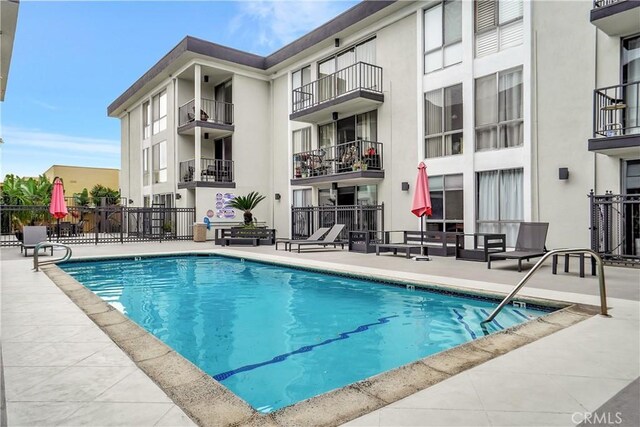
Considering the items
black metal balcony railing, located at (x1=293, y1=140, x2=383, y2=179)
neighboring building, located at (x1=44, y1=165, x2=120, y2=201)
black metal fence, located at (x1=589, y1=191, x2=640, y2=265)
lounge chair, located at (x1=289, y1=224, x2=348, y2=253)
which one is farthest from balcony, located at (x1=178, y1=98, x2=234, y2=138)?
neighboring building, located at (x1=44, y1=165, x2=120, y2=201)

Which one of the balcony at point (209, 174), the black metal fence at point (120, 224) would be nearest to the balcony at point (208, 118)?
the balcony at point (209, 174)

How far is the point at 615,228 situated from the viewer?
9508 mm

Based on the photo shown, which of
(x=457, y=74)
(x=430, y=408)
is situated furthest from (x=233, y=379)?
(x=457, y=74)

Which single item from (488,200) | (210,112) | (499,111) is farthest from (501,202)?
(210,112)

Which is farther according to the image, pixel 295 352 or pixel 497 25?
pixel 497 25

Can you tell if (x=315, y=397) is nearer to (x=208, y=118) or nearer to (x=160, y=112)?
(x=208, y=118)

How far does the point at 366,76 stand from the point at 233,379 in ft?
46.0

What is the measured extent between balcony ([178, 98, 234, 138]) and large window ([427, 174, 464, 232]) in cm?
1103

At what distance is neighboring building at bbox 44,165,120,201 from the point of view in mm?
37938

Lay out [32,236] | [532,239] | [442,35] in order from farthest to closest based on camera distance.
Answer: [442,35] < [32,236] < [532,239]

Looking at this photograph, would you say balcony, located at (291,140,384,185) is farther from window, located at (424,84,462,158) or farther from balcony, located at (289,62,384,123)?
window, located at (424,84,462,158)

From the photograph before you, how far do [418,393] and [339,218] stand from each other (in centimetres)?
1368

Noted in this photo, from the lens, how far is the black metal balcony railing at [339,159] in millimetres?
15117

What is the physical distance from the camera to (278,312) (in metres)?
6.42
